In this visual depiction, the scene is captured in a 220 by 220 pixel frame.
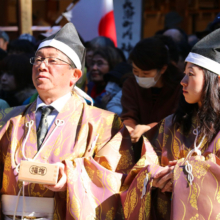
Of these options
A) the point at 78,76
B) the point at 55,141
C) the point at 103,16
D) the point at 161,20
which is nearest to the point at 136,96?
the point at 78,76

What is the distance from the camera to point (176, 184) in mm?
2209

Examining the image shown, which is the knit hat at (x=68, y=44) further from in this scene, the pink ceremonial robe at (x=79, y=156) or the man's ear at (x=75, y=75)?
the pink ceremonial robe at (x=79, y=156)

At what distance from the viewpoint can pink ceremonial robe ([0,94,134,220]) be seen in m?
2.45

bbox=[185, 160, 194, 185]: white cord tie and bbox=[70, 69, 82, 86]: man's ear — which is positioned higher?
bbox=[70, 69, 82, 86]: man's ear

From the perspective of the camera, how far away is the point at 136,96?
11.6 feet

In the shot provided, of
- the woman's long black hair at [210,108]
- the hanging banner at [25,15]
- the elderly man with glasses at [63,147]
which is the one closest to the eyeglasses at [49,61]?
the elderly man with glasses at [63,147]

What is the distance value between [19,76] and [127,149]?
1693 millimetres

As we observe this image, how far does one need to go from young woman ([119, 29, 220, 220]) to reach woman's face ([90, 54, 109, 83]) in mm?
2121

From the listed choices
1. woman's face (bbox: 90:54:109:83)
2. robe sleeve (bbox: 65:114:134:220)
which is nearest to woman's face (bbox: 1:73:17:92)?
woman's face (bbox: 90:54:109:83)

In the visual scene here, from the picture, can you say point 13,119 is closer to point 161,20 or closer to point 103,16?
point 103,16

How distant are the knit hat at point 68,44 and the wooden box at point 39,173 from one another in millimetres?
917

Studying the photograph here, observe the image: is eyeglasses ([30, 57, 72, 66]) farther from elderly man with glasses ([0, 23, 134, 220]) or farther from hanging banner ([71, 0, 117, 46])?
hanging banner ([71, 0, 117, 46])

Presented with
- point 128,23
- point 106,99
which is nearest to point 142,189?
point 106,99

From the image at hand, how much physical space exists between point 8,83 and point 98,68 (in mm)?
1201
